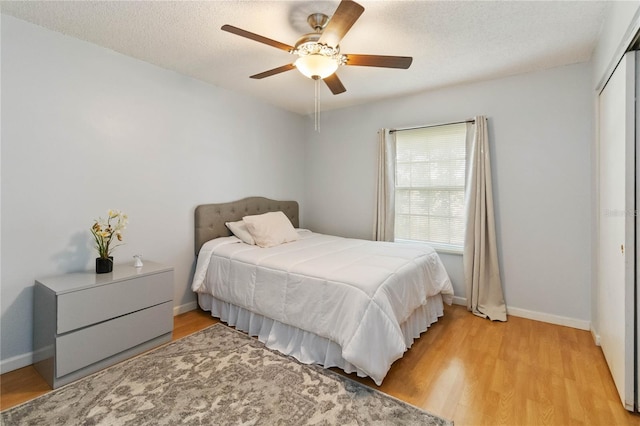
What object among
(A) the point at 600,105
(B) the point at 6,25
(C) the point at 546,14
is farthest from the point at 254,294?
(A) the point at 600,105

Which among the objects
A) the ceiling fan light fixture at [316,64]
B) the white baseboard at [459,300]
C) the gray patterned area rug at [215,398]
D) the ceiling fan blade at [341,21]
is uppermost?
the ceiling fan blade at [341,21]

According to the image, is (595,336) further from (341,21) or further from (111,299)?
(111,299)

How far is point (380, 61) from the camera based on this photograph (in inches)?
80.7

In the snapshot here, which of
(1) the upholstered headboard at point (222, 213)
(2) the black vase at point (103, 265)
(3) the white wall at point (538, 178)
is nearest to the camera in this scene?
(2) the black vase at point (103, 265)

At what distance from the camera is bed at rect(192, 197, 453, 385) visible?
188 centimetres

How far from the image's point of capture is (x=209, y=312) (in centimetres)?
314

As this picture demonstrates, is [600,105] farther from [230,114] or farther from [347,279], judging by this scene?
[230,114]

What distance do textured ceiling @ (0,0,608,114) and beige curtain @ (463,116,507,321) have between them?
0.75 m

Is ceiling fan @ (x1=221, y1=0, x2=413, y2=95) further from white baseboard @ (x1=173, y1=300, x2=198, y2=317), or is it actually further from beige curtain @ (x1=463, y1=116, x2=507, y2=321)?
white baseboard @ (x1=173, y1=300, x2=198, y2=317)

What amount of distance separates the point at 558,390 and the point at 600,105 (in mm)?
2134

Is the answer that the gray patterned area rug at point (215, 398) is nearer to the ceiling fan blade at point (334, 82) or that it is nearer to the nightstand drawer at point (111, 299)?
the nightstand drawer at point (111, 299)

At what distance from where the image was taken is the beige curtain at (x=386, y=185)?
3715mm

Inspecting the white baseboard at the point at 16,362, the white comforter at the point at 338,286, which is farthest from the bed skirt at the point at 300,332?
the white baseboard at the point at 16,362

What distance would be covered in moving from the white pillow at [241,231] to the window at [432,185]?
1806mm
